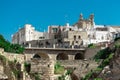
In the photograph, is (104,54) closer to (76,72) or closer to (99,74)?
(76,72)

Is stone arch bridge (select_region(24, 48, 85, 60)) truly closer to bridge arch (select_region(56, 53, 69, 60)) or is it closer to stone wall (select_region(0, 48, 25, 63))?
bridge arch (select_region(56, 53, 69, 60))

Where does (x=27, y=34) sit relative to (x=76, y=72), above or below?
above

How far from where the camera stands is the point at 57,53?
246 ft

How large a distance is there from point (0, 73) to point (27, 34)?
51068 millimetres

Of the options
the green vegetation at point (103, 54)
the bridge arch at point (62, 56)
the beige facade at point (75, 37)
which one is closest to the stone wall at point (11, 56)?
the green vegetation at point (103, 54)

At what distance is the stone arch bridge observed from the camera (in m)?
72.9

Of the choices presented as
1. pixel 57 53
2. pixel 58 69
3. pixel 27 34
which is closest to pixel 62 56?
pixel 57 53

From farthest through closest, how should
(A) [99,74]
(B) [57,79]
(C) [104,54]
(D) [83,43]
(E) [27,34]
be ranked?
(E) [27,34], (D) [83,43], (C) [104,54], (B) [57,79], (A) [99,74]

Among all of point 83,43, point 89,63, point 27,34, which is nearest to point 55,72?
point 89,63

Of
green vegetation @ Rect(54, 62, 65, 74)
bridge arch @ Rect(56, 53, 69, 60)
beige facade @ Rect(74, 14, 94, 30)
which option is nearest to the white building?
beige facade @ Rect(74, 14, 94, 30)

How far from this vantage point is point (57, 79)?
168ft

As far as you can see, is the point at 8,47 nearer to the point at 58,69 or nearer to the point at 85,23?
the point at 58,69

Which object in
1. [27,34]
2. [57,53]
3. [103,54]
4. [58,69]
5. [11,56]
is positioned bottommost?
[58,69]

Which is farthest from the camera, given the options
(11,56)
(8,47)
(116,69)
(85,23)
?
(85,23)
